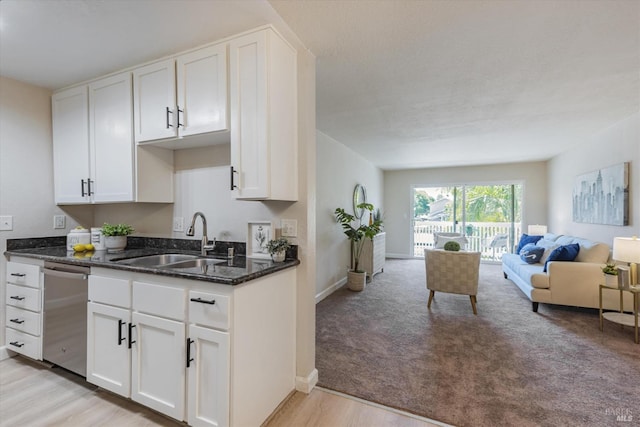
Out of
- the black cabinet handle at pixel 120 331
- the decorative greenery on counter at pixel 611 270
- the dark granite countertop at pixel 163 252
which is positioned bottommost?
the black cabinet handle at pixel 120 331

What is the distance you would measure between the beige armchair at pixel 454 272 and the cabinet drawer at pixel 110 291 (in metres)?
3.13

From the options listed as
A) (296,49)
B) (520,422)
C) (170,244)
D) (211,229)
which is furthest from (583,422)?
(170,244)

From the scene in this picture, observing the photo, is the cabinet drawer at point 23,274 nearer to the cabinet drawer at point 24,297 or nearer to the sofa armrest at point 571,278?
the cabinet drawer at point 24,297

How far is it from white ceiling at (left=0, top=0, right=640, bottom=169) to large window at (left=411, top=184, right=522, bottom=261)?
360 centimetres

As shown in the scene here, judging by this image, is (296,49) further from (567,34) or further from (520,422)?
(520,422)

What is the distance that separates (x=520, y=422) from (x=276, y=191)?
2.02 meters

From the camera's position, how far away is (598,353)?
2.44 metres

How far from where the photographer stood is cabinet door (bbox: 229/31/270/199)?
1674 mm

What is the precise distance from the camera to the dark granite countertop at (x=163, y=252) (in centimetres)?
146

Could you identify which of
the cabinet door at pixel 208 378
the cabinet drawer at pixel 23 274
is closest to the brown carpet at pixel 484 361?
the cabinet door at pixel 208 378

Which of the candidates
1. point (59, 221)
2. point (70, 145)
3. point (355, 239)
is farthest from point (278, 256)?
point (355, 239)

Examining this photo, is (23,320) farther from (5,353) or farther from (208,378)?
(208,378)

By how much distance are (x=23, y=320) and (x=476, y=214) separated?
7.81 metres

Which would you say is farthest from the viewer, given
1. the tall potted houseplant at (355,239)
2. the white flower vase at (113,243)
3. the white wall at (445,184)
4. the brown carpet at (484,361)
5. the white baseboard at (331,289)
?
the white wall at (445,184)
